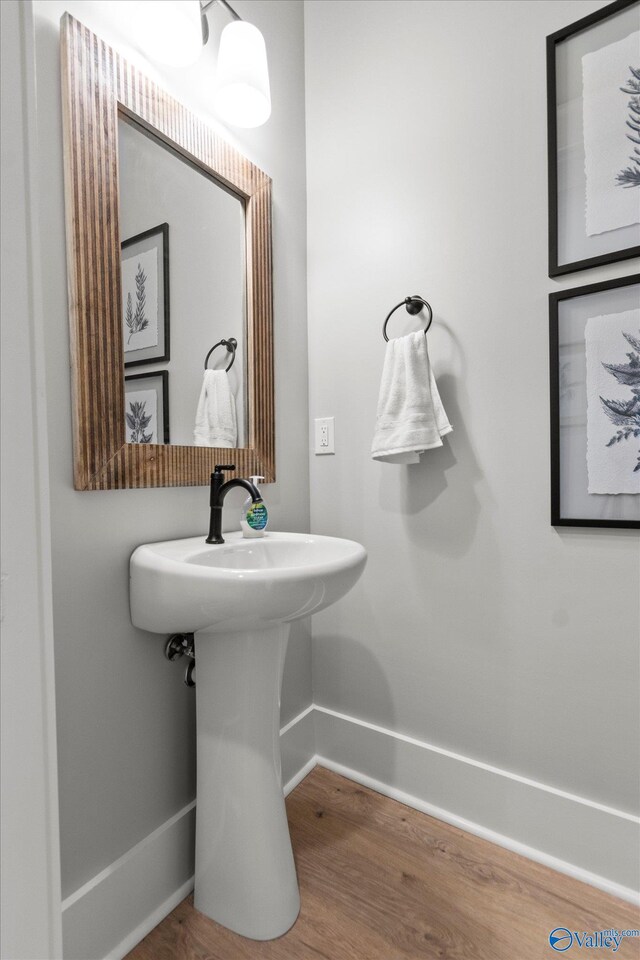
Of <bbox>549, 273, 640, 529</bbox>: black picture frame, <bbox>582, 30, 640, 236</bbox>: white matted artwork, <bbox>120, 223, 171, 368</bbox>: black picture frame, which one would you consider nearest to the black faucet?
<bbox>120, 223, 171, 368</bbox>: black picture frame

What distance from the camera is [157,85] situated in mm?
1038

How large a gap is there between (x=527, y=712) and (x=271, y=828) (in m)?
0.68

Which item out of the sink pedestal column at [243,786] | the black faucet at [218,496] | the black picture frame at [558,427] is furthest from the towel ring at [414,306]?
the sink pedestal column at [243,786]

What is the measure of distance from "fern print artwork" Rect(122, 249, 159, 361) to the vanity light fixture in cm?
46

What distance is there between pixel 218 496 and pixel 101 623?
0.36 meters

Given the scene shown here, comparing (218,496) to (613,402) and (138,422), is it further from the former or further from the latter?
(613,402)

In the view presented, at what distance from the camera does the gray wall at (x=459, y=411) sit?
115 centimetres

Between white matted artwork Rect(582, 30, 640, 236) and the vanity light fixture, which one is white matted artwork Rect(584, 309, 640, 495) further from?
the vanity light fixture

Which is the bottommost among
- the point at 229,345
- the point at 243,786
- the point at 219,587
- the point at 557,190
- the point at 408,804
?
the point at 408,804

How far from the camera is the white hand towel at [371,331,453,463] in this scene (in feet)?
4.04

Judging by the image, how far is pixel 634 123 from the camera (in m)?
1.05

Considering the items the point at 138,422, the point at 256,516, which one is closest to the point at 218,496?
the point at 256,516

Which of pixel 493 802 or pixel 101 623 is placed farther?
pixel 493 802

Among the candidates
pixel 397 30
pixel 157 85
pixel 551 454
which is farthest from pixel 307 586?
pixel 397 30
